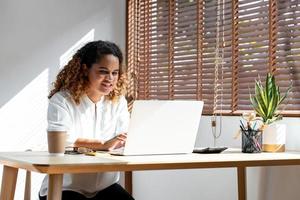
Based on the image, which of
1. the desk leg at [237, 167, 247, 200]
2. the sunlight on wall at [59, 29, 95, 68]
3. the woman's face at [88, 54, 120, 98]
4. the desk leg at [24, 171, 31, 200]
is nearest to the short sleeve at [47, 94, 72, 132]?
the woman's face at [88, 54, 120, 98]

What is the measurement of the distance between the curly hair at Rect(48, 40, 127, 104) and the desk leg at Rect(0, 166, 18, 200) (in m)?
0.45

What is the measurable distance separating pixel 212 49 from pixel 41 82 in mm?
1211

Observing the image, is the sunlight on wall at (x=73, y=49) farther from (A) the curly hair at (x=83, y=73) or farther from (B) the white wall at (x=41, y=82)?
(A) the curly hair at (x=83, y=73)

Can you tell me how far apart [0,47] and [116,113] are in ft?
4.44

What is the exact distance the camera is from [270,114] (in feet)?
9.30

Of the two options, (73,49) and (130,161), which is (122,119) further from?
(73,49)

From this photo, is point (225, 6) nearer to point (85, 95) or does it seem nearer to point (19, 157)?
point (85, 95)

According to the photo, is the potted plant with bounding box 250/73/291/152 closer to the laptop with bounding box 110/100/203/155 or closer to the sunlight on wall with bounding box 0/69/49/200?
the laptop with bounding box 110/100/203/155

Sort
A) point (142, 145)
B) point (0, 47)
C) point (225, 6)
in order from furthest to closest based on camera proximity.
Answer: point (0, 47) < point (225, 6) < point (142, 145)

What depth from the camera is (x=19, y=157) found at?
214cm

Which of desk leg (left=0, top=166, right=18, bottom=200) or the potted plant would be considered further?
the potted plant

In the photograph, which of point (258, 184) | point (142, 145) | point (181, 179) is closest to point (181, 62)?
point (181, 179)

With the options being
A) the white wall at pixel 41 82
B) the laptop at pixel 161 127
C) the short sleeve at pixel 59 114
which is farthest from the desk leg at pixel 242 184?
the short sleeve at pixel 59 114

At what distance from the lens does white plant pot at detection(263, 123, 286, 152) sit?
2.75 meters
